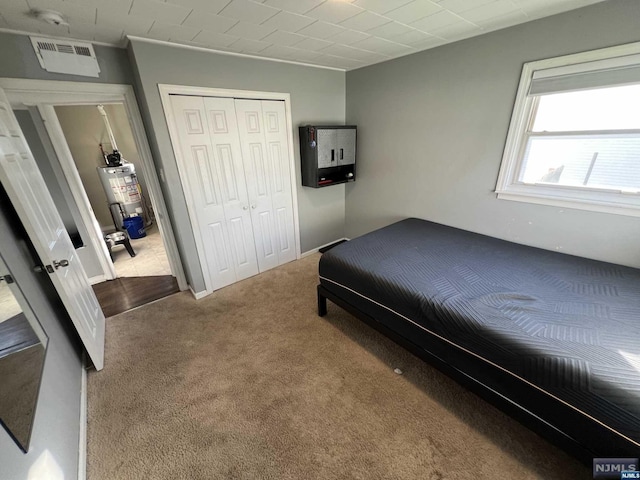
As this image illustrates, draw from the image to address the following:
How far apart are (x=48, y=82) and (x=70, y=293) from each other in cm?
→ 160

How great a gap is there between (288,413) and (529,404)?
51.6 inches

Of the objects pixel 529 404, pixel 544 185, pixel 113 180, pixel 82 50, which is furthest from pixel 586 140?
pixel 113 180

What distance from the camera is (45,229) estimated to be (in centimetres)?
168

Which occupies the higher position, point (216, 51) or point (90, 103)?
point (216, 51)

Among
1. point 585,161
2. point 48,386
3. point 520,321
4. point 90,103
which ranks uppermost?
point 90,103

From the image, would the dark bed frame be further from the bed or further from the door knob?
the door knob

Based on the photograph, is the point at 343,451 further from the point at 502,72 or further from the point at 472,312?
the point at 502,72

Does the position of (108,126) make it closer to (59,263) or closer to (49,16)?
(49,16)

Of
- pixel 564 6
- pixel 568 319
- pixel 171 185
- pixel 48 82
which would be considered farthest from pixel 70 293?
pixel 564 6

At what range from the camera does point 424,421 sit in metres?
1.52

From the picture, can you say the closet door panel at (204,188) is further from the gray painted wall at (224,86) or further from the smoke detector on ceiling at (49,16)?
the smoke detector on ceiling at (49,16)

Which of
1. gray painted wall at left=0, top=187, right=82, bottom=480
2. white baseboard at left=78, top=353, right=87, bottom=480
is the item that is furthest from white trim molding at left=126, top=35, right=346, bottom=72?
white baseboard at left=78, top=353, right=87, bottom=480

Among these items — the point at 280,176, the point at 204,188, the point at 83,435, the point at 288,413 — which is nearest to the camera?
the point at 83,435

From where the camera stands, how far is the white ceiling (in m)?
1.54
